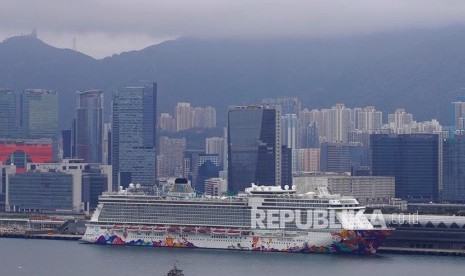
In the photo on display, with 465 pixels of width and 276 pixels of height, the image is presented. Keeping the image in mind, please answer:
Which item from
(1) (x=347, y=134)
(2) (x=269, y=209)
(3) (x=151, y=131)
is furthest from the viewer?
(1) (x=347, y=134)

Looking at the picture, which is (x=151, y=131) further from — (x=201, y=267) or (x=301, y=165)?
(x=201, y=267)

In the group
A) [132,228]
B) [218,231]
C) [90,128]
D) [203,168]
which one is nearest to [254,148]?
[203,168]

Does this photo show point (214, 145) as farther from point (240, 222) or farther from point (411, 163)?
point (240, 222)

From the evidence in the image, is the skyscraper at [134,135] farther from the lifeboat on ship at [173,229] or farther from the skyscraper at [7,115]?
the lifeboat on ship at [173,229]

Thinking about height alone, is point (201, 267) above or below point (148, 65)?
below

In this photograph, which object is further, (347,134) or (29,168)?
(347,134)

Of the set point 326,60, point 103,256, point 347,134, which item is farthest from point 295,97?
point 103,256

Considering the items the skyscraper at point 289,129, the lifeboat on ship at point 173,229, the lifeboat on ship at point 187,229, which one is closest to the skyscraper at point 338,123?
the skyscraper at point 289,129
